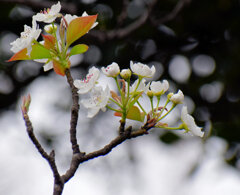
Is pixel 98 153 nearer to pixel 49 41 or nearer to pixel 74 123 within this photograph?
pixel 74 123

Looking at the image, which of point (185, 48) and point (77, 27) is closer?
point (77, 27)

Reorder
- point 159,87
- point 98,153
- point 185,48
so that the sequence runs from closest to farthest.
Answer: point 98,153 → point 159,87 → point 185,48

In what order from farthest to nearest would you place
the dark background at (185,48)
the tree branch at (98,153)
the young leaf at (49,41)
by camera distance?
1. the dark background at (185,48)
2. the young leaf at (49,41)
3. the tree branch at (98,153)

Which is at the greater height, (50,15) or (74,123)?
(50,15)

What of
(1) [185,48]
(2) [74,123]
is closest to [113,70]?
(2) [74,123]

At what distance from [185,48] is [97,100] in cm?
178

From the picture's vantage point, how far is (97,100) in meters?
0.89

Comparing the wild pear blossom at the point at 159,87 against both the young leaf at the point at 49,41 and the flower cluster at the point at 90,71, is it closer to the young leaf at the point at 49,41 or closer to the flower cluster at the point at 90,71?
the flower cluster at the point at 90,71

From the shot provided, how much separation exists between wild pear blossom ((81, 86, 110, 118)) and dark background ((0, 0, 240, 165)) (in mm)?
1621

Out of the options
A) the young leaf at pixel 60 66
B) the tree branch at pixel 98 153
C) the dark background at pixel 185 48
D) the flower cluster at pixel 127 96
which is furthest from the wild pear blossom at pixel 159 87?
the dark background at pixel 185 48

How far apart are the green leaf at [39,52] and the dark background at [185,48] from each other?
157 centimetres

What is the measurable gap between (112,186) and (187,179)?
0.54 metres

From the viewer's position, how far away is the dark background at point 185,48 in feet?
8.29

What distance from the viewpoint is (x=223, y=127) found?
8.16 ft
